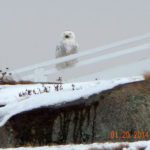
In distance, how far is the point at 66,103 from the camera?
10859 millimetres

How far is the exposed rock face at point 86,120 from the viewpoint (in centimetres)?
1070

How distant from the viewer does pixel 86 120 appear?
428 inches

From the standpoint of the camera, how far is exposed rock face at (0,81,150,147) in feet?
35.1

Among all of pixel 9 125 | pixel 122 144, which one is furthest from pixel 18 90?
pixel 122 144

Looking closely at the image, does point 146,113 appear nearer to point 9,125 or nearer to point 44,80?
point 9,125

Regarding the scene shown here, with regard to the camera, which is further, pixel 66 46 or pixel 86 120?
pixel 66 46

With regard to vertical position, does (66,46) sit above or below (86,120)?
above
